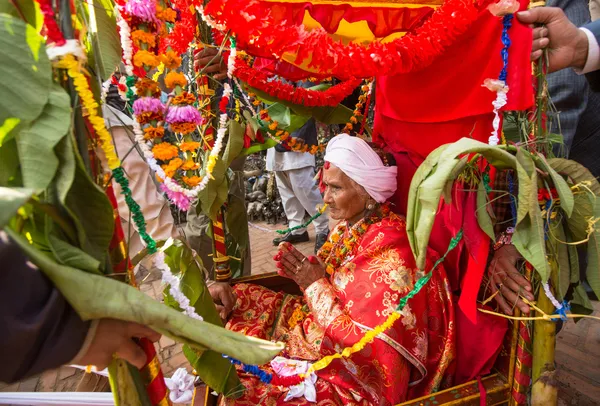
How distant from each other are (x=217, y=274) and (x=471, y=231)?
132cm

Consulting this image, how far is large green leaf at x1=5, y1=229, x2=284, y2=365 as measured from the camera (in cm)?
68

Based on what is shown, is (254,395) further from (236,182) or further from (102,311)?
(236,182)

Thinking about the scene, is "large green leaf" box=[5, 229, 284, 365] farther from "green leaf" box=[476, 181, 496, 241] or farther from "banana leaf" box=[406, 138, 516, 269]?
"green leaf" box=[476, 181, 496, 241]

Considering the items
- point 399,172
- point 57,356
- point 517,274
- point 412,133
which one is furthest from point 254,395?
point 412,133

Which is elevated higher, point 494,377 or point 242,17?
point 242,17

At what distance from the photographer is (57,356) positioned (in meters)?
0.71

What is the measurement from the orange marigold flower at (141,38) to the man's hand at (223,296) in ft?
4.29

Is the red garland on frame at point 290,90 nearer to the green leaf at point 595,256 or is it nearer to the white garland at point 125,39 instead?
the white garland at point 125,39

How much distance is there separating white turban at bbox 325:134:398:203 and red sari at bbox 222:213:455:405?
16 centimetres

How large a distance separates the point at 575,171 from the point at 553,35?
48cm

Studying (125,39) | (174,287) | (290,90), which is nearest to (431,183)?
(174,287)

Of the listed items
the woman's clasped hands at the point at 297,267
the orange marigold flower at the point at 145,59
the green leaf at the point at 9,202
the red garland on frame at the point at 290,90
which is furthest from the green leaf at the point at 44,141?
the woman's clasped hands at the point at 297,267

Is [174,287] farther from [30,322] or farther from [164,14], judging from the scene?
[164,14]

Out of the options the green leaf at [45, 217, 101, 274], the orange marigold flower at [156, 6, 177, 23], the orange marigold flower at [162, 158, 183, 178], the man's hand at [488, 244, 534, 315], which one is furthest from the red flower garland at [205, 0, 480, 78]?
the green leaf at [45, 217, 101, 274]
